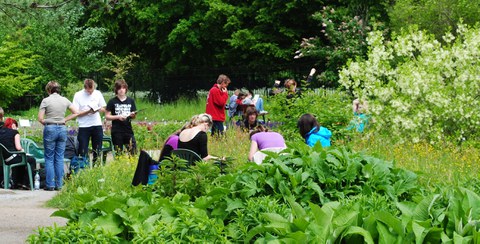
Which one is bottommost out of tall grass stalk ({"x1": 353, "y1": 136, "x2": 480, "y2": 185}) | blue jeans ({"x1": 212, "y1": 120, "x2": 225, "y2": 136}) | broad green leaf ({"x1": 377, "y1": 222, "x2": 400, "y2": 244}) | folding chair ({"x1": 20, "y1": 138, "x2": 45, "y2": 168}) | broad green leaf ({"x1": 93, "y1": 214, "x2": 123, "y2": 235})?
blue jeans ({"x1": 212, "y1": 120, "x2": 225, "y2": 136})

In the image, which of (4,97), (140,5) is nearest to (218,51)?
(140,5)

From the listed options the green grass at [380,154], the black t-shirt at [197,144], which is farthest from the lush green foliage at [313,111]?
the black t-shirt at [197,144]

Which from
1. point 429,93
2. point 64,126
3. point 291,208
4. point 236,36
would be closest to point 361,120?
point 429,93

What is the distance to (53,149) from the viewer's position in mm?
13273

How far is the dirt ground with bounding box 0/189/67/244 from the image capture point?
9055mm

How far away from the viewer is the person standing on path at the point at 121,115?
14.2 m

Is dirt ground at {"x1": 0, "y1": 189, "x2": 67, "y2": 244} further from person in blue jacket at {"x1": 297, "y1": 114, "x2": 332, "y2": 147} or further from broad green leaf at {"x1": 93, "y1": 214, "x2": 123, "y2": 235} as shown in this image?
broad green leaf at {"x1": 93, "y1": 214, "x2": 123, "y2": 235}

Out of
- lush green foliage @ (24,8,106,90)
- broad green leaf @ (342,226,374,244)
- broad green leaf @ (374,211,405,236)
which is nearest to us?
broad green leaf @ (342,226,374,244)

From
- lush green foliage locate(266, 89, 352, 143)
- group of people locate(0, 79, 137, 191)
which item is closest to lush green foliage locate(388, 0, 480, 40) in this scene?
lush green foliage locate(266, 89, 352, 143)

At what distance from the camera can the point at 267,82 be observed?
36.5m

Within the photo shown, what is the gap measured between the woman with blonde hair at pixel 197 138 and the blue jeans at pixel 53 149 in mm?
3592

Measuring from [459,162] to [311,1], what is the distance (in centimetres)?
2727

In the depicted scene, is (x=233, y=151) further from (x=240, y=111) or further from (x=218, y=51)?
(x=218, y=51)

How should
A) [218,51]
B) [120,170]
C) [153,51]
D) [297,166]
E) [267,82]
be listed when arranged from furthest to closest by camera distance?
1. [153,51]
2. [218,51]
3. [267,82]
4. [120,170]
5. [297,166]
